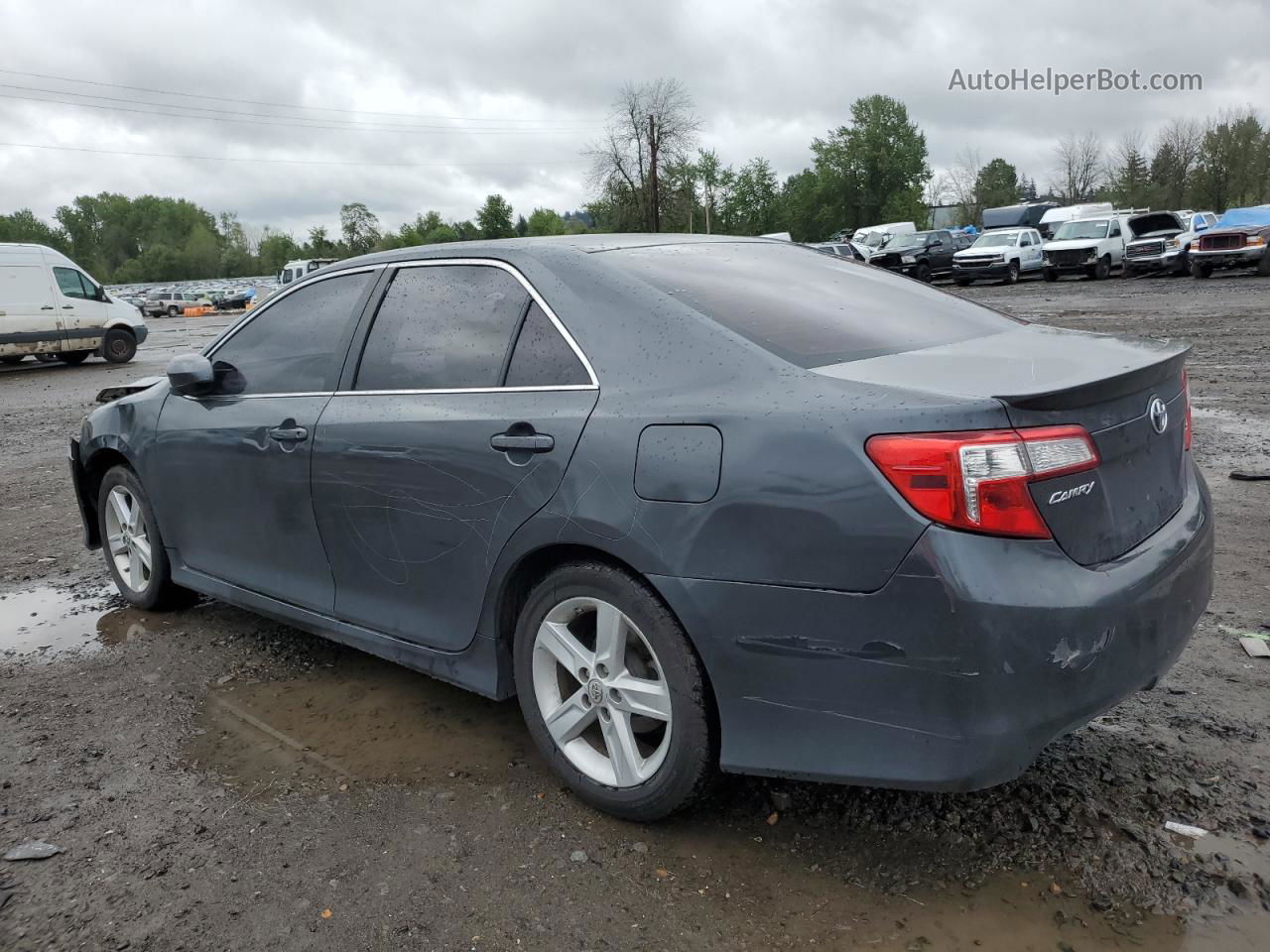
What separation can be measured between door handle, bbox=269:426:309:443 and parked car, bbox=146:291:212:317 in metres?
63.4

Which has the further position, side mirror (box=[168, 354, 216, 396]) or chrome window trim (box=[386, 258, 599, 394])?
side mirror (box=[168, 354, 216, 396])

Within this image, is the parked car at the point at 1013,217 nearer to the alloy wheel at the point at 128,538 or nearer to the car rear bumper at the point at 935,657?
the alloy wheel at the point at 128,538

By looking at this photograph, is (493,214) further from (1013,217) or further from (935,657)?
(935,657)

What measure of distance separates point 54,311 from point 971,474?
21.9 m

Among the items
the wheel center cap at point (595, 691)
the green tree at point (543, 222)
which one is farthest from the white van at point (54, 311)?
the green tree at point (543, 222)

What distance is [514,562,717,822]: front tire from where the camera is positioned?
8.41ft

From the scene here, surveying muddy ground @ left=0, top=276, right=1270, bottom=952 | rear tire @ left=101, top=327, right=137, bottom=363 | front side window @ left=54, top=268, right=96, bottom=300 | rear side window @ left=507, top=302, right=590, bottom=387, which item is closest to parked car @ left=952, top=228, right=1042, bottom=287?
rear tire @ left=101, top=327, right=137, bottom=363

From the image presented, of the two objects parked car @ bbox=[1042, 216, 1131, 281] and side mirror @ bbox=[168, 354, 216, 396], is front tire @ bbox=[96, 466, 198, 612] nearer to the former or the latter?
side mirror @ bbox=[168, 354, 216, 396]

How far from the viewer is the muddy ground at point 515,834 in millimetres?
2402

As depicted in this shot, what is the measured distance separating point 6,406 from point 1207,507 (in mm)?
15940

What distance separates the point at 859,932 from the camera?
2346 millimetres

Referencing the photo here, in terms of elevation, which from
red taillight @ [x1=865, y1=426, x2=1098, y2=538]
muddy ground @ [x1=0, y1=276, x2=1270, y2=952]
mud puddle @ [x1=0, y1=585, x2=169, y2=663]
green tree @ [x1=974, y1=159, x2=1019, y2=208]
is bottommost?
muddy ground @ [x1=0, y1=276, x2=1270, y2=952]

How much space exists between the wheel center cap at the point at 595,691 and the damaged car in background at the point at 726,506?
13 mm

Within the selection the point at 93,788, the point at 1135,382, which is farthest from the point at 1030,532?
the point at 93,788
